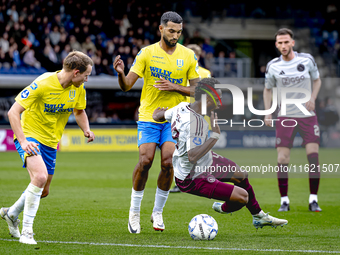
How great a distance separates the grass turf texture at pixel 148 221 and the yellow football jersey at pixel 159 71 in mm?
1388

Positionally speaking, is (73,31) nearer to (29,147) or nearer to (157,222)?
(157,222)

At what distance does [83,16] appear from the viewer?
23969 mm

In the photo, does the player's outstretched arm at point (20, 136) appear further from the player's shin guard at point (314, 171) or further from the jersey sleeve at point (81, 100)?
the player's shin guard at point (314, 171)

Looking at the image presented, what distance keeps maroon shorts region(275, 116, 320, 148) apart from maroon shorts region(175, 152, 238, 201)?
7.88ft

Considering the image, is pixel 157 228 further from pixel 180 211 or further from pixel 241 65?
pixel 241 65

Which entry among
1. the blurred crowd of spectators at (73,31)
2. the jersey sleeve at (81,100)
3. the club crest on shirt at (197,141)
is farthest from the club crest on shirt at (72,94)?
the blurred crowd of spectators at (73,31)

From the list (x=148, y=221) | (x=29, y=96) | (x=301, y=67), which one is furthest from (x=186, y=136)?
(x=301, y=67)

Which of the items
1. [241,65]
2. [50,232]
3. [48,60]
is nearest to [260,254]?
[50,232]

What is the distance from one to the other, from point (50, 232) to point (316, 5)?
89.5 feet

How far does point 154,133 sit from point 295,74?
8.89 feet

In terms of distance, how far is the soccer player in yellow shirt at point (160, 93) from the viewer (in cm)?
575

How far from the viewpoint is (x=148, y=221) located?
6.48 meters

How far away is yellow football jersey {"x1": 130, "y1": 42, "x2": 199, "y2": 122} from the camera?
5945mm

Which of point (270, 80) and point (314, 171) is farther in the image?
point (270, 80)
